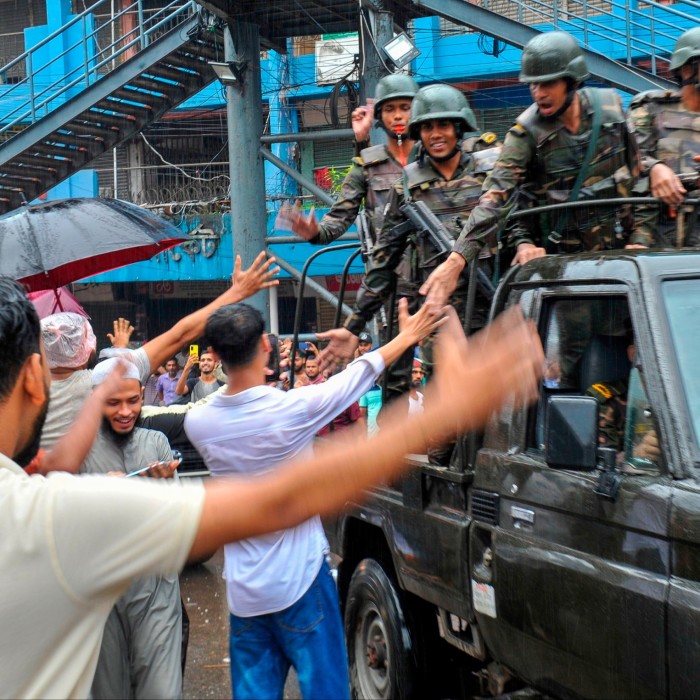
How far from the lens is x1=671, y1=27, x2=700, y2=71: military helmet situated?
470 centimetres

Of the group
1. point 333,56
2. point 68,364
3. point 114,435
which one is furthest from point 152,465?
point 333,56

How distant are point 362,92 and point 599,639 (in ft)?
28.1

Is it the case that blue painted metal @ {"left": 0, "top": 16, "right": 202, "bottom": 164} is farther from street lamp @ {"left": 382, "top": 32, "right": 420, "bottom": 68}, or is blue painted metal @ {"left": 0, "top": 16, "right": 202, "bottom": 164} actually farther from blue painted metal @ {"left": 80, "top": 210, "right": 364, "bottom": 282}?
blue painted metal @ {"left": 80, "top": 210, "right": 364, "bottom": 282}

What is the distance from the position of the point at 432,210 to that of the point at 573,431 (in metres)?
2.42

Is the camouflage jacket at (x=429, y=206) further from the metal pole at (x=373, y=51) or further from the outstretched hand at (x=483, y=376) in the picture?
the metal pole at (x=373, y=51)

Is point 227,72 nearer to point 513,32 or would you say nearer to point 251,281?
point 513,32

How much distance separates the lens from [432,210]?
200 inches

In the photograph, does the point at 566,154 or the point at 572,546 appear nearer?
the point at 572,546

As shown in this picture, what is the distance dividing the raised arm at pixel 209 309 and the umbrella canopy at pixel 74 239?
2460mm

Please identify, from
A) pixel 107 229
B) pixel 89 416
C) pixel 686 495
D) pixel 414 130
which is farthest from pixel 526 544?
pixel 107 229

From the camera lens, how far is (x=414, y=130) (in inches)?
205

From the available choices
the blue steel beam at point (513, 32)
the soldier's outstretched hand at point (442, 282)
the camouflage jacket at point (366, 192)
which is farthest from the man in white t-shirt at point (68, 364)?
the blue steel beam at point (513, 32)

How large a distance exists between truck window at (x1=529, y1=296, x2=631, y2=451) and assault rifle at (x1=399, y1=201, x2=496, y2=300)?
108 cm

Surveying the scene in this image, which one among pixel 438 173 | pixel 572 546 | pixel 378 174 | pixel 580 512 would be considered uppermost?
pixel 378 174
